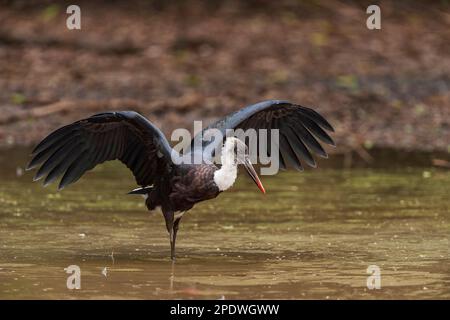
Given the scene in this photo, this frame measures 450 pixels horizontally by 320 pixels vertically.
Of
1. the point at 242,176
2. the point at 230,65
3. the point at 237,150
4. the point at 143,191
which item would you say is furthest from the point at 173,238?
the point at 230,65

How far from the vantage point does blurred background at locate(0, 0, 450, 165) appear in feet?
55.3

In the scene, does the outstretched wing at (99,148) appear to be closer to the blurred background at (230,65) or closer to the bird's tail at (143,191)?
the bird's tail at (143,191)

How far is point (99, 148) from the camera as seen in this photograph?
10.1 m

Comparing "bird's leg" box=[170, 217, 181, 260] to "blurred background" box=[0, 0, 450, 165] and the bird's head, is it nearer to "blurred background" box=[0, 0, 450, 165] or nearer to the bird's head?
the bird's head

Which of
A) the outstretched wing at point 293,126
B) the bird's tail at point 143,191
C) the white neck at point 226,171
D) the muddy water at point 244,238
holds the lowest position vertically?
the muddy water at point 244,238

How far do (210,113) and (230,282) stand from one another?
335 inches

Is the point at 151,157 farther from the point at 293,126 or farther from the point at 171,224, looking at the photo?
the point at 293,126

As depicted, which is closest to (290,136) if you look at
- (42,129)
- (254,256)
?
(254,256)

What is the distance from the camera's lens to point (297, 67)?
18.8m

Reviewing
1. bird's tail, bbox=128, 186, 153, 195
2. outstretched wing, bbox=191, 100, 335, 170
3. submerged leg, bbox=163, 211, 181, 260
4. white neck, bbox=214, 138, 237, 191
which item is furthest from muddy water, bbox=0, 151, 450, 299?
outstretched wing, bbox=191, 100, 335, 170

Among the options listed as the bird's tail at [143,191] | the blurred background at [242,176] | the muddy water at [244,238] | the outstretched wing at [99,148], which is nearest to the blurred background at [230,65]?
the blurred background at [242,176]

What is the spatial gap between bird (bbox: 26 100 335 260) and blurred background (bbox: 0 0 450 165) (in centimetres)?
537

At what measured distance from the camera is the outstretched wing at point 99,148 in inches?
388

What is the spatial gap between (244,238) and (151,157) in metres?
1.21
